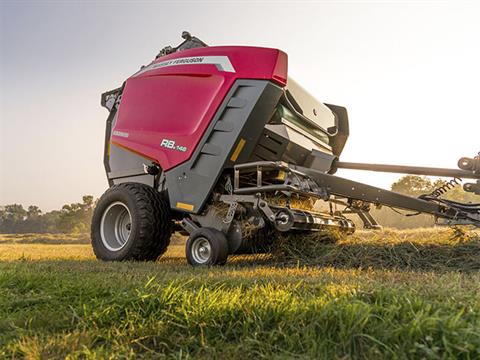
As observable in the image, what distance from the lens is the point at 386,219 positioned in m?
7.55

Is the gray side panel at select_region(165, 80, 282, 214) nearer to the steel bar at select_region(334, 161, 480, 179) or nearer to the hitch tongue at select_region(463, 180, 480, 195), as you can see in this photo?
the steel bar at select_region(334, 161, 480, 179)

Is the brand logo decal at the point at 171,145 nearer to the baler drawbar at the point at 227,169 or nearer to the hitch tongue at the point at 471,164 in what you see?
the baler drawbar at the point at 227,169

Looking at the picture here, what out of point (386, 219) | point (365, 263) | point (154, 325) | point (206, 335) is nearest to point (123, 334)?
point (154, 325)

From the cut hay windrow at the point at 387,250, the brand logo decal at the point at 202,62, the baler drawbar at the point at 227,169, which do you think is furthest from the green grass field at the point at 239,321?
the brand logo decal at the point at 202,62

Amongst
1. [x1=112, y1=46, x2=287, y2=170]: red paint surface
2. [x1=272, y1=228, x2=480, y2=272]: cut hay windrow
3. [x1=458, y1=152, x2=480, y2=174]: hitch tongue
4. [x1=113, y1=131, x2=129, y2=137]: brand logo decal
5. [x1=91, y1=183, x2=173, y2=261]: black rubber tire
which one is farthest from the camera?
[x1=113, y1=131, x2=129, y2=137]: brand logo decal

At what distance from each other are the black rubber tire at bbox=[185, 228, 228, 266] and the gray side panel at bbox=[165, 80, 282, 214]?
439 mm

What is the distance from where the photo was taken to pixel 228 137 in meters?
5.58

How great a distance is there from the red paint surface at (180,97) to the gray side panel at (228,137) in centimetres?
11

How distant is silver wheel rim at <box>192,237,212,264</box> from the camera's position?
5379mm

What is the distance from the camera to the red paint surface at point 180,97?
18.7 feet

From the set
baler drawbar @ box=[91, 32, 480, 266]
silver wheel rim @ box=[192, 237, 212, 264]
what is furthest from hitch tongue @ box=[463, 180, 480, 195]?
silver wheel rim @ box=[192, 237, 212, 264]

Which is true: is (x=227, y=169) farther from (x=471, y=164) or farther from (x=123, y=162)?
(x=471, y=164)

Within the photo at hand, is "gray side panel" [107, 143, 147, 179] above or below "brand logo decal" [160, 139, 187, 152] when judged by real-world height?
below

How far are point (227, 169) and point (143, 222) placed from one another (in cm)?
124
